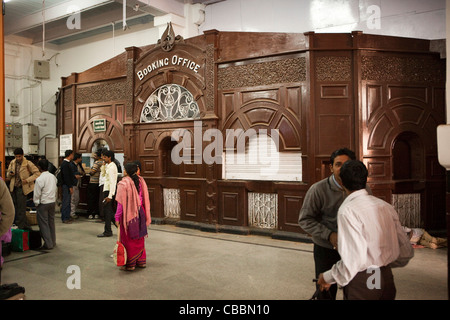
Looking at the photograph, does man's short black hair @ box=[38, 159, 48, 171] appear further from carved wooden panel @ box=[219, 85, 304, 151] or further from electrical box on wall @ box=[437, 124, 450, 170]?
electrical box on wall @ box=[437, 124, 450, 170]

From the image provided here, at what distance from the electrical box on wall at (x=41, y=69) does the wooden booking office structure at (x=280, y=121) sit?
18.2ft

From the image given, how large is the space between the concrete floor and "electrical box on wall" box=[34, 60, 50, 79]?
24.3ft

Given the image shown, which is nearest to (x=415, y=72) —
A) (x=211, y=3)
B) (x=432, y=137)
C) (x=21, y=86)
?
(x=432, y=137)

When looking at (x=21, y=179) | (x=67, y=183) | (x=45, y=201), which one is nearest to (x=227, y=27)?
(x=67, y=183)

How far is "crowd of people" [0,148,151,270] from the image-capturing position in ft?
14.5

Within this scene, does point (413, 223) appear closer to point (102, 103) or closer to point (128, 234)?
point (128, 234)

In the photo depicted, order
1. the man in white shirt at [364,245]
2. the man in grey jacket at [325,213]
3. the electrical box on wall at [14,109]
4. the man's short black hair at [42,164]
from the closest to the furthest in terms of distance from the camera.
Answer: the man in white shirt at [364,245] < the man in grey jacket at [325,213] < the man's short black hair at [42,164] < the electrical box on wall at [14,109]

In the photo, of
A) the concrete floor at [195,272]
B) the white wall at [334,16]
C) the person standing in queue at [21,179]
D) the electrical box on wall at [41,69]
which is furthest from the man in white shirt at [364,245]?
the electrical box on wall at [41,69]

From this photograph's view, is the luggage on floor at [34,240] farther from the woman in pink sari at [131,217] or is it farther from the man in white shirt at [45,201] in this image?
the woman in pink sari at [131,217]

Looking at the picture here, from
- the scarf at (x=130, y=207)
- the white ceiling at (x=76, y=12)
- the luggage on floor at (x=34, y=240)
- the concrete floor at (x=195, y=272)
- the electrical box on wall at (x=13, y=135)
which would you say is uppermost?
the white ceiling at (x=76, y=12)

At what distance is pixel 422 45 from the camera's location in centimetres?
612

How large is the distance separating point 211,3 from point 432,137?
6163 mm

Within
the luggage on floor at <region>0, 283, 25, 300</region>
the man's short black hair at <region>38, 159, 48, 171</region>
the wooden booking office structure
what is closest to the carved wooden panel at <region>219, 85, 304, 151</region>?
the wooden booking office structure

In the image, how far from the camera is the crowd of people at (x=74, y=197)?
14.5 feet
